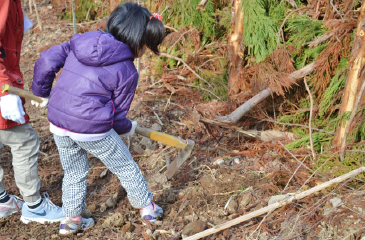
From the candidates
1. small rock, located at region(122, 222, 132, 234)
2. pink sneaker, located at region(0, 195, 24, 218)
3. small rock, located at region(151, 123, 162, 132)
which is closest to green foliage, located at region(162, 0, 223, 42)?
small rock, located at region(151, 123, 162, 132)

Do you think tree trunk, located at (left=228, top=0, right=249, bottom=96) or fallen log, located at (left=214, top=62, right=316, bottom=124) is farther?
tree trunk, located at (left=228, top=0, right=249, bottom=96)

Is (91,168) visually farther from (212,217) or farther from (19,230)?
(212,217)

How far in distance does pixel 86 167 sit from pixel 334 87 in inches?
87.2

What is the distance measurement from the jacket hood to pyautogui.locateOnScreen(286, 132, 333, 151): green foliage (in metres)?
1.90

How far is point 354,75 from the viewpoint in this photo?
3027 millimetres

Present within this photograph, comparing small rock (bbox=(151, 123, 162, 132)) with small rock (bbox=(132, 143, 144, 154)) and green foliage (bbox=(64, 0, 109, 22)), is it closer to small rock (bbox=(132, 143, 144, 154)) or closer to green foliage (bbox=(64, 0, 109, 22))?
small rock (bbox=(132, 143, 144, 154))

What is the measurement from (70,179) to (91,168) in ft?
2.97

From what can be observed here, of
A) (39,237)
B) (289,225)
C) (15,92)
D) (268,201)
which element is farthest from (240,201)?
(15,92)

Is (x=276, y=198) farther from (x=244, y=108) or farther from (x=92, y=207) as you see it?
(x=92, y=207)

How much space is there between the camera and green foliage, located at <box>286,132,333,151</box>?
135 inches

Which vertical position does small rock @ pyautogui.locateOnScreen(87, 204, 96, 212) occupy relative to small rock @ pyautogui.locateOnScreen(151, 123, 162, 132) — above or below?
below

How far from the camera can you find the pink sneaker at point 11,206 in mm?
3033

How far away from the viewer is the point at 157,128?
397 cm

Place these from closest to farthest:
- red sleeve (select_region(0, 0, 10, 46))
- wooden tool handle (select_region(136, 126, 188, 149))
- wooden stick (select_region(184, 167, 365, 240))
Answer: red sleeve (select_region(0, 0, 10, 46)) → wooden stick (select_region(184, 167, 365, 240)) → wooden tool handle (select_region(136, 126, 188, 149))
